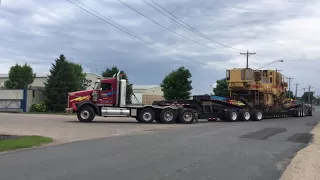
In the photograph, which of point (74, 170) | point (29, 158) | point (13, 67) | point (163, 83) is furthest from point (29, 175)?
Answer: point (13, 67)

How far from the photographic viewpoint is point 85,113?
96.6 ft

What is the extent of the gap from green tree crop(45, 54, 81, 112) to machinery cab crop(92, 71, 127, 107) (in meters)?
23.3

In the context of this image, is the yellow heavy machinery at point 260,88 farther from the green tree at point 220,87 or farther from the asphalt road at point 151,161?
the green tree at point 220,87

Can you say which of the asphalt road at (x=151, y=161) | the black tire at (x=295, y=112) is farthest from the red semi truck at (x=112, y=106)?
the black tire at (x=295, y=112)

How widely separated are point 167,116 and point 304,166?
19.8 metres

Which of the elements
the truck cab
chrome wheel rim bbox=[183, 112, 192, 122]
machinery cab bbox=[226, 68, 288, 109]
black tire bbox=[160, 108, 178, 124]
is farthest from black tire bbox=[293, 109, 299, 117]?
the truck cab

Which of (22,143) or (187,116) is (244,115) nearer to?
(187,116)

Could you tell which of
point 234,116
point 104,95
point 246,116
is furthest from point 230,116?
point 104,95

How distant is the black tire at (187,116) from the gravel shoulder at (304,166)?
16049 millimetres

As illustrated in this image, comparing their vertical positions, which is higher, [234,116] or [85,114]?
[85,114]

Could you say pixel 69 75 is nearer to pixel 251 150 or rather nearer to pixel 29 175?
pixel 251 150

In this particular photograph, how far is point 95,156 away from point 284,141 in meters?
9.33

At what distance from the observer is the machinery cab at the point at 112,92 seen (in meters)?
29.8

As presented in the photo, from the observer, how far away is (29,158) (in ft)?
38.1
